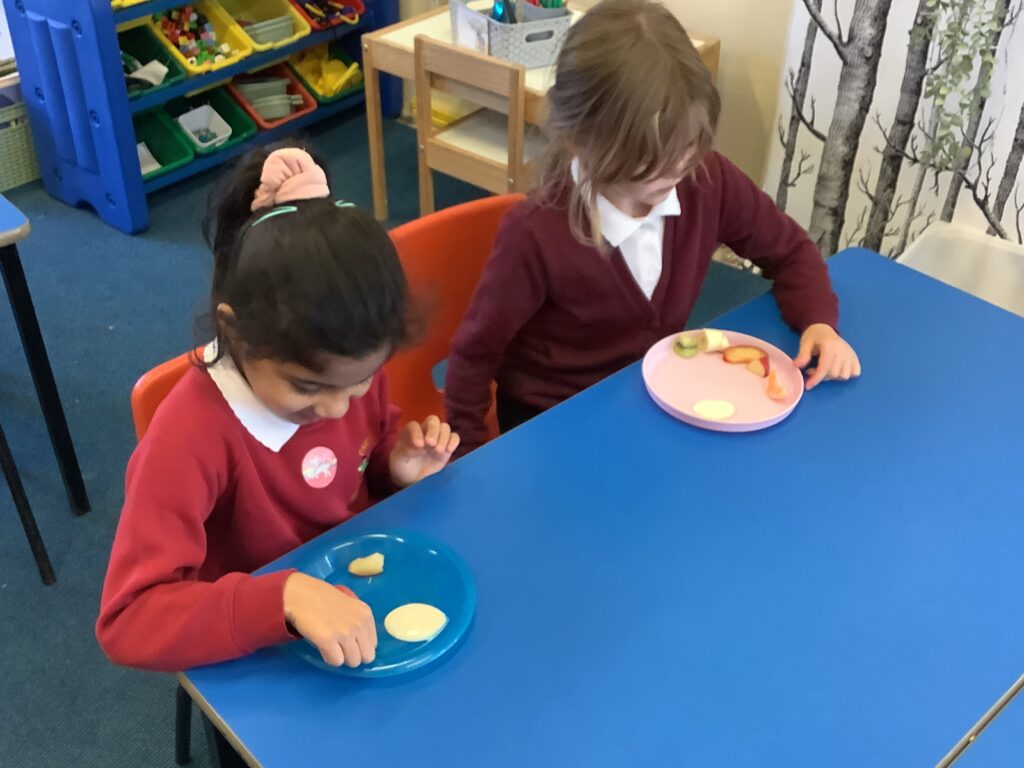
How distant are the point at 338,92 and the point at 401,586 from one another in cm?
274

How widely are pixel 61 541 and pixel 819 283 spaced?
1.43m

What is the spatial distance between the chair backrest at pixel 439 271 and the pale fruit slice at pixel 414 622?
1.62 feet

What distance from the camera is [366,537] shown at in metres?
0.92

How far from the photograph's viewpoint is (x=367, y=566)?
89cm

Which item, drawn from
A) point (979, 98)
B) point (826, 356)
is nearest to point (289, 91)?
point (979, 98)

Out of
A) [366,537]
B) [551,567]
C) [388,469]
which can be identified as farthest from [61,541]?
→ [551,567]

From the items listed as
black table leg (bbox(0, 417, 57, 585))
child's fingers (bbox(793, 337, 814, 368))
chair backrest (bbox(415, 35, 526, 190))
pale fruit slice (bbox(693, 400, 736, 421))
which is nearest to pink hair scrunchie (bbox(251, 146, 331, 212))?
pale fruit slice (bbox(693, 400, 736, 421))

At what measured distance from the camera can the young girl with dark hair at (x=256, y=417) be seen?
783mm

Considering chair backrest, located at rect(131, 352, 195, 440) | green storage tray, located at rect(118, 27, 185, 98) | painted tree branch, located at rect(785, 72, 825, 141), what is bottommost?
green storage tray, located at rect(118, 27, 185, 98)

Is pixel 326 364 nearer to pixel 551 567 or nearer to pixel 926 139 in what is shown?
pixel 551 567

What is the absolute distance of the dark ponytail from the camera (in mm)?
810

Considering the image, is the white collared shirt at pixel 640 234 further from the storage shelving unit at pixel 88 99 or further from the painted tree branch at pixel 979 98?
the storage shelving unit at pixel 88 99

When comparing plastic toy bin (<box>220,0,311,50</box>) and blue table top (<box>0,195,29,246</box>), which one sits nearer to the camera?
blue table top (<box>0,195,29,246</box>)

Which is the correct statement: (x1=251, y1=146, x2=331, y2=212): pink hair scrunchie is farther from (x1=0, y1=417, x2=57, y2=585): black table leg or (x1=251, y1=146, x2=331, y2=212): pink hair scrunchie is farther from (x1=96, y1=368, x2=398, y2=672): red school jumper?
(x1=0, y1=417, x2=57, y2=585): black table leg
